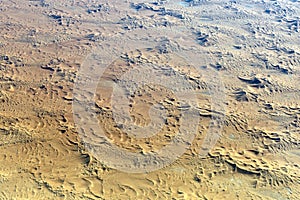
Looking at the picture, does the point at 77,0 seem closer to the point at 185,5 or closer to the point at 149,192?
the point at 185,5

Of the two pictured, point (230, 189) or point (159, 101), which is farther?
point (159, 101)

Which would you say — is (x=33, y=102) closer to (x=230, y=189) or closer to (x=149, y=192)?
(x=149, y=192)

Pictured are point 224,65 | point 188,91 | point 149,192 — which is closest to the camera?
point 149,192

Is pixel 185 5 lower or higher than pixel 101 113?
higher

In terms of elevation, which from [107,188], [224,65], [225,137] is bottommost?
Answer: [107,188]

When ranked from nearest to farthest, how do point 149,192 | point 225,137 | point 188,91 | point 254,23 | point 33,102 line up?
1. point 149,192
2. point 225,137
3. point 33,102
4. point 188,91
5. point 254,23

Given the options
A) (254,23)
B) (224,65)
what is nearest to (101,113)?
(224,65)
